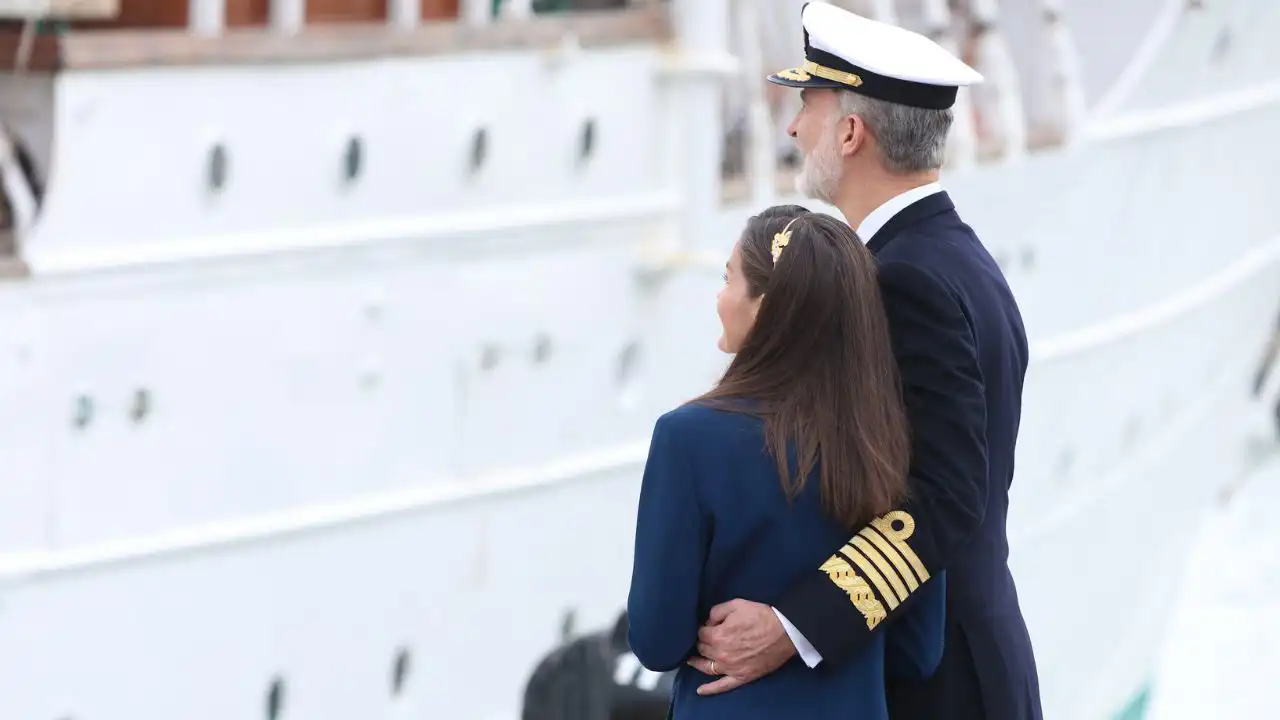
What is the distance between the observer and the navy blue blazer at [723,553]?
1.85m

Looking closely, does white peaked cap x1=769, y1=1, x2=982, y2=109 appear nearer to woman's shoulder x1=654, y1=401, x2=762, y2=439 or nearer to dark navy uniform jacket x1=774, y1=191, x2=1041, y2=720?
dark navy uniform jacket x1=774, y1=191, x2=1041, y2=720

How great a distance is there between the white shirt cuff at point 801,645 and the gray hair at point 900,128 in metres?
0.54

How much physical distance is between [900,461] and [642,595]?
0.29 metres

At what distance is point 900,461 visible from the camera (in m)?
1.90

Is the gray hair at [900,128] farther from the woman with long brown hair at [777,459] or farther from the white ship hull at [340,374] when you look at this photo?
the white ship hull at [340,374]

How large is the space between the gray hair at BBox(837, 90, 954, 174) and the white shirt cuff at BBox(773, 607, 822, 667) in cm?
54

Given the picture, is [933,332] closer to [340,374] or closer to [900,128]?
[900,128]

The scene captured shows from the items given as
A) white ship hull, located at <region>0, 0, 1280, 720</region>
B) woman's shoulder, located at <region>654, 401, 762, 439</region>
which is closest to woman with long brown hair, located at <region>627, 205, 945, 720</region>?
woman's shoulder, located at <region>654, 401, 762, 439</region>

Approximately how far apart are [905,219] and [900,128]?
10 centimetres

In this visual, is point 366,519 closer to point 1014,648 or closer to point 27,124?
point 27,124

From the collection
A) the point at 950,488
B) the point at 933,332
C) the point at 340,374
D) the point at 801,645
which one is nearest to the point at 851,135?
the point at 933,332

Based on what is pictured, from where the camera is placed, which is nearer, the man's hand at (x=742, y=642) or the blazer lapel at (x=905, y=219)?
the man's hand at (x=742, y=642)

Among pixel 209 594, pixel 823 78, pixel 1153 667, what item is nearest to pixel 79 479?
pixel 209 594

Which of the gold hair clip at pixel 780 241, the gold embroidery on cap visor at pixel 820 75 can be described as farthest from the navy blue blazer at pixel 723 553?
the gold embroidery on cap visor at pixel 820 75
